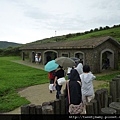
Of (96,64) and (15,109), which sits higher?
(96,64)

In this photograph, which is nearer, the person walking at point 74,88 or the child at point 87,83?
the person walking at point 74,88

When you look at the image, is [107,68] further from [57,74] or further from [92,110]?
[92,110]

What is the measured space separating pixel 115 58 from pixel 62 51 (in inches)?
214

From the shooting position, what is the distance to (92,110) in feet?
11.9

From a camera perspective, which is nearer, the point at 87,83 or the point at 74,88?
the point at 74,88

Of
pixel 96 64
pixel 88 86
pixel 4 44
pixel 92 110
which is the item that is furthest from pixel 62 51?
pixel 4 44

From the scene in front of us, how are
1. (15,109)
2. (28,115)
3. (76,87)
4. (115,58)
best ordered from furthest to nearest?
(115,58)
(15,109)
(76,87)
(28,115)

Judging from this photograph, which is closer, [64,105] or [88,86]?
[64,105]

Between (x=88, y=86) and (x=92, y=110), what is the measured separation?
4.42 ft

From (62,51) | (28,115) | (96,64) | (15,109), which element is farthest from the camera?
(62,51)

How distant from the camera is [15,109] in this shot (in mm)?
6117

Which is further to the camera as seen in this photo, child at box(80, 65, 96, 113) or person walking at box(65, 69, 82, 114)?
child at box(80, 65, 96, 113)

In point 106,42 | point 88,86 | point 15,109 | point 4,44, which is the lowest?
point 15,109

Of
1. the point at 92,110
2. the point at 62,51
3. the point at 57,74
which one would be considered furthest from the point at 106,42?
the point at 92,110
